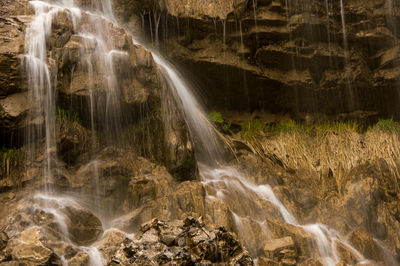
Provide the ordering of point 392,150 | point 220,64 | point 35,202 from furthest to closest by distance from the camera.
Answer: point 220,64, point 392,150, point 35,202

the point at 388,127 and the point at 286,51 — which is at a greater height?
the point at 286,51

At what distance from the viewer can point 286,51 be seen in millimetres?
11453

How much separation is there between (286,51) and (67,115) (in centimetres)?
663

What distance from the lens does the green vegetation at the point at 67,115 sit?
24.5 ft

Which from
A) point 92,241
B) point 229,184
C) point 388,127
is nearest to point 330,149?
point 388,127

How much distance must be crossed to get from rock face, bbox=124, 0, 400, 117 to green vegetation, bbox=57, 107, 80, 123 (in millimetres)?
4337

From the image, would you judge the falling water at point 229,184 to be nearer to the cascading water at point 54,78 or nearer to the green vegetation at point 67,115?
the cascading water at point 54,78

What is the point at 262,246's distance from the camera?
6.82 metres

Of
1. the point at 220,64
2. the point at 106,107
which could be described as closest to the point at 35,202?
the point at 106,107

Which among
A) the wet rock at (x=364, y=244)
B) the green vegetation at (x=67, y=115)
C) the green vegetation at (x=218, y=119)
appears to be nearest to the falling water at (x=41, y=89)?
the green vegetation at (x=67, y=115)

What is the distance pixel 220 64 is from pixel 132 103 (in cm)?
391

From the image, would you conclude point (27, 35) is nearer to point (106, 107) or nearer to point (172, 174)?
point (106, 107)

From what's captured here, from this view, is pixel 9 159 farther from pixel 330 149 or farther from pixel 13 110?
pixel 330 149

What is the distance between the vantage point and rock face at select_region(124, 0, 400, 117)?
11.1 m
